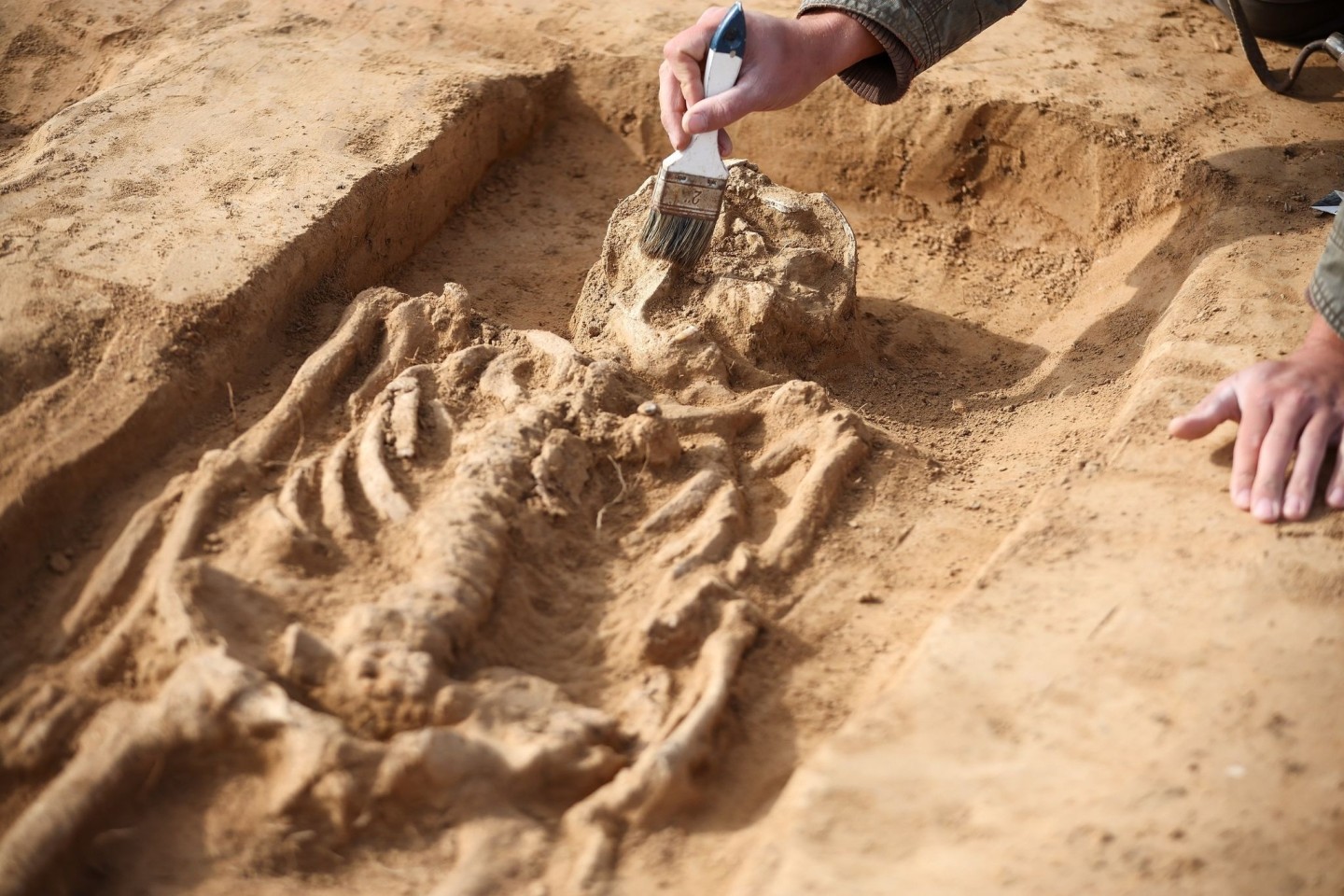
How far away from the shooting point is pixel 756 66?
2.59 meters

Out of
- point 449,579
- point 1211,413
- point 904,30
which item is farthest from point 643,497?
point 904,30

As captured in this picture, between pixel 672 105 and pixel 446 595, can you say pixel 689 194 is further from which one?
pixel 446 595

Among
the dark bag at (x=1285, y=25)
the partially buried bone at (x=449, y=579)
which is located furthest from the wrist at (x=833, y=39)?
the dark bag at (x=1285, y=25)

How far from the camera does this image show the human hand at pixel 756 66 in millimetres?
2527

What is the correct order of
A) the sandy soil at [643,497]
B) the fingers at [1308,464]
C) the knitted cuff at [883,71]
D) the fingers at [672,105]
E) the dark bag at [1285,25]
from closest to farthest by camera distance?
the sandy soil at [643,497] < the fingers at [1308,464] < the fingers at [672,105] < the knitted cuff at [883,71] < the dark bag at [1285,25]

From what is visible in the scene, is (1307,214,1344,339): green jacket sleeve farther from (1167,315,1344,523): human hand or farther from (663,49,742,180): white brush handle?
(663,49,742,180): white brush handle

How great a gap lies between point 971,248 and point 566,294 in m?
1.33

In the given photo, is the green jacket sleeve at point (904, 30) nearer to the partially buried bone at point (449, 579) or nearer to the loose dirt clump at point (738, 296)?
the loose dirt clump at point (738, 296)

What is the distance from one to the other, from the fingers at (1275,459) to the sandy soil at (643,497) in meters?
0.05

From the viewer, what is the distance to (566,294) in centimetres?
333

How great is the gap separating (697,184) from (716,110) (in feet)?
0.64

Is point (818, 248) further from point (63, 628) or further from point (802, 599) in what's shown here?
point (63, 628)

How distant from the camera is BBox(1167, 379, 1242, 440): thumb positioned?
223 centimetres

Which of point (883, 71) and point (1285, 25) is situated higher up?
point (883, 71)
